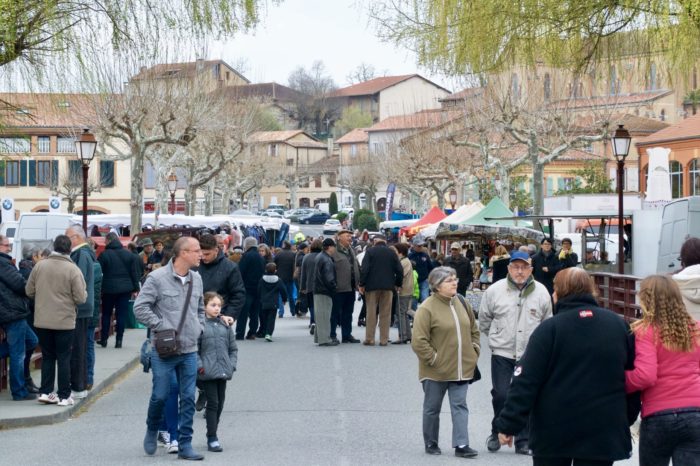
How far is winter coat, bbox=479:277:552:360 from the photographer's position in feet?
31.5

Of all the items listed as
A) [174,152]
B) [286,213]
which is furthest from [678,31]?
[286,213]

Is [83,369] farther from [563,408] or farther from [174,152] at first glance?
[174,152]

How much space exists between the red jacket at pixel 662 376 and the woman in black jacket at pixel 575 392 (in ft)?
0.24

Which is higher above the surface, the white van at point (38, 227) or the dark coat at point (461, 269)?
the white van at point (38, 227)

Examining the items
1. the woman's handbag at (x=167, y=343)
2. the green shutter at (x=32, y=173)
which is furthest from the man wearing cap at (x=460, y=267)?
the green shutter at (x=32, y=173)

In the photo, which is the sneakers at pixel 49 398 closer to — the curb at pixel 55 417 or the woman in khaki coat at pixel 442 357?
the curb at pixel 55 417

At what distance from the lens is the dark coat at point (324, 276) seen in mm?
19359

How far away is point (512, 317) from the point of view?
9.65 metres

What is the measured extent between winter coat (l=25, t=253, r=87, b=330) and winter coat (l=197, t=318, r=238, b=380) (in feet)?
8.09

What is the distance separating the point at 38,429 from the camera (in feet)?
36.8

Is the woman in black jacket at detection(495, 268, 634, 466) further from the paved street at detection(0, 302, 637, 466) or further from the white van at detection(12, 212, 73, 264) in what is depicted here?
the white van at detection(12, 212, 73, 264)

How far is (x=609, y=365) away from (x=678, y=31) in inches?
285

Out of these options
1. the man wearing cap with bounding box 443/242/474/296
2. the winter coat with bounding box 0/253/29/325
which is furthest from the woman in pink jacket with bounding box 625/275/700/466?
the man wearing cap with bounding box 443/242/474/296

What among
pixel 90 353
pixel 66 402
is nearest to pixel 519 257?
pixel 66 402
